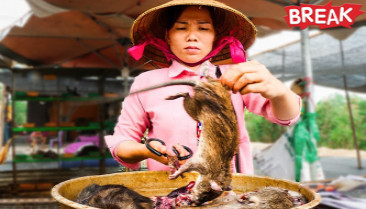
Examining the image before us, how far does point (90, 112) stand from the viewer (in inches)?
157

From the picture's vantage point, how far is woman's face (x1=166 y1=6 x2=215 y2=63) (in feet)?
3.53

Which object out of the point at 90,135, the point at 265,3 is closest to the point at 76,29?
the point at 90,135

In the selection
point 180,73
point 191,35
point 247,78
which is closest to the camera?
point 247,78

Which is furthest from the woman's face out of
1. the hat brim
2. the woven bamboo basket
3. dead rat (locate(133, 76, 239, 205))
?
the woven bamboo basket

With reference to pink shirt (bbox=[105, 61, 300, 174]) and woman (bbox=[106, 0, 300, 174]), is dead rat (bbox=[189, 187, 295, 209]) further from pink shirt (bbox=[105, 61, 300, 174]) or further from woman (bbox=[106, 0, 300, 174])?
pink shirt (bbox=[105, 61, 300, 174])

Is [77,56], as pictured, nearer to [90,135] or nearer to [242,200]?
[90,135]

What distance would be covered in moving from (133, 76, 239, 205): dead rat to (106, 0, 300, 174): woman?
15 centimetres

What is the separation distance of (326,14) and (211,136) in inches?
29.0

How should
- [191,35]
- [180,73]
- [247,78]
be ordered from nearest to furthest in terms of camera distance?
[247,78], [191,35], [180,73]

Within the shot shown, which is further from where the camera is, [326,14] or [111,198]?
[326,14]

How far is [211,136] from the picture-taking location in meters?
0.81

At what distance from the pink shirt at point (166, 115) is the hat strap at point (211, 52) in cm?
4

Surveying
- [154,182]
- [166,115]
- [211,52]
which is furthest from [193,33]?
[154,182]

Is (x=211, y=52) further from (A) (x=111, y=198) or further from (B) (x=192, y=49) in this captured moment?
(A) (x=111, y=198)
